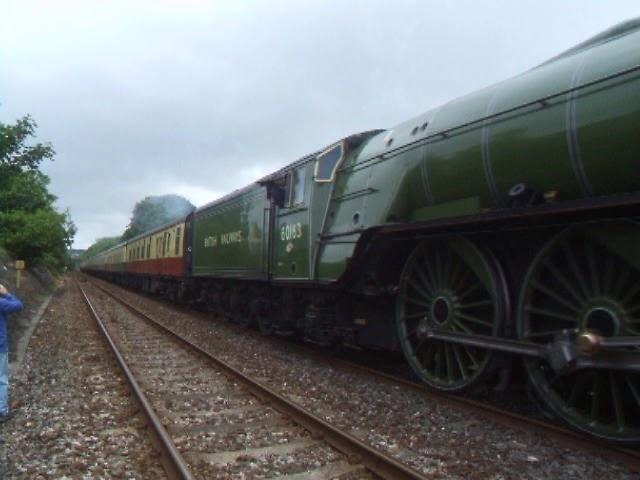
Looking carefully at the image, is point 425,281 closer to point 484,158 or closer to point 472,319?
point 472,319

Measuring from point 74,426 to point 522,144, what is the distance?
4.54m

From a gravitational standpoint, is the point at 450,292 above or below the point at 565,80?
below

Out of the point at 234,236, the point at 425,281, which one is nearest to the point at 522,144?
the point at 425,281

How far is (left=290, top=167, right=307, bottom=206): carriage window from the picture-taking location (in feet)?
28.8

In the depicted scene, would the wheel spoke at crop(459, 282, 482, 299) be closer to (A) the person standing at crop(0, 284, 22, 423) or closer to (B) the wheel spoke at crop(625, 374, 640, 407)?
(B) the wheel spoke at crop(625, 374, 640, 407)

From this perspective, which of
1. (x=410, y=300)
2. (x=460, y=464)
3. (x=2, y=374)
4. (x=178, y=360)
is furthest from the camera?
(x=178, y=360)

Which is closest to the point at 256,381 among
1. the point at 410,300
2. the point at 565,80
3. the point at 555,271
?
the point at 410,300

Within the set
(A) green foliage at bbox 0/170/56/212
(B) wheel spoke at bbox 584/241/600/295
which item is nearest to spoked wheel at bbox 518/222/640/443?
(B) wheel spoke at bbox 584/241/600/295

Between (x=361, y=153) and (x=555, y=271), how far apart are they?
3.76 meters

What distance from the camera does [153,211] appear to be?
291ft

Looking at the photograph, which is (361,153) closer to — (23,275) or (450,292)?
(450,292)

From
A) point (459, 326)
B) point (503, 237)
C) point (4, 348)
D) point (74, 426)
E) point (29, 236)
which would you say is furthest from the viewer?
point (29, 236)

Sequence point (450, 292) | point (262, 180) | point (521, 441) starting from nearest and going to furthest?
point (521, 441) < point (450, 292) < point (262, 180)

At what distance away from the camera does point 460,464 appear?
397 cm
